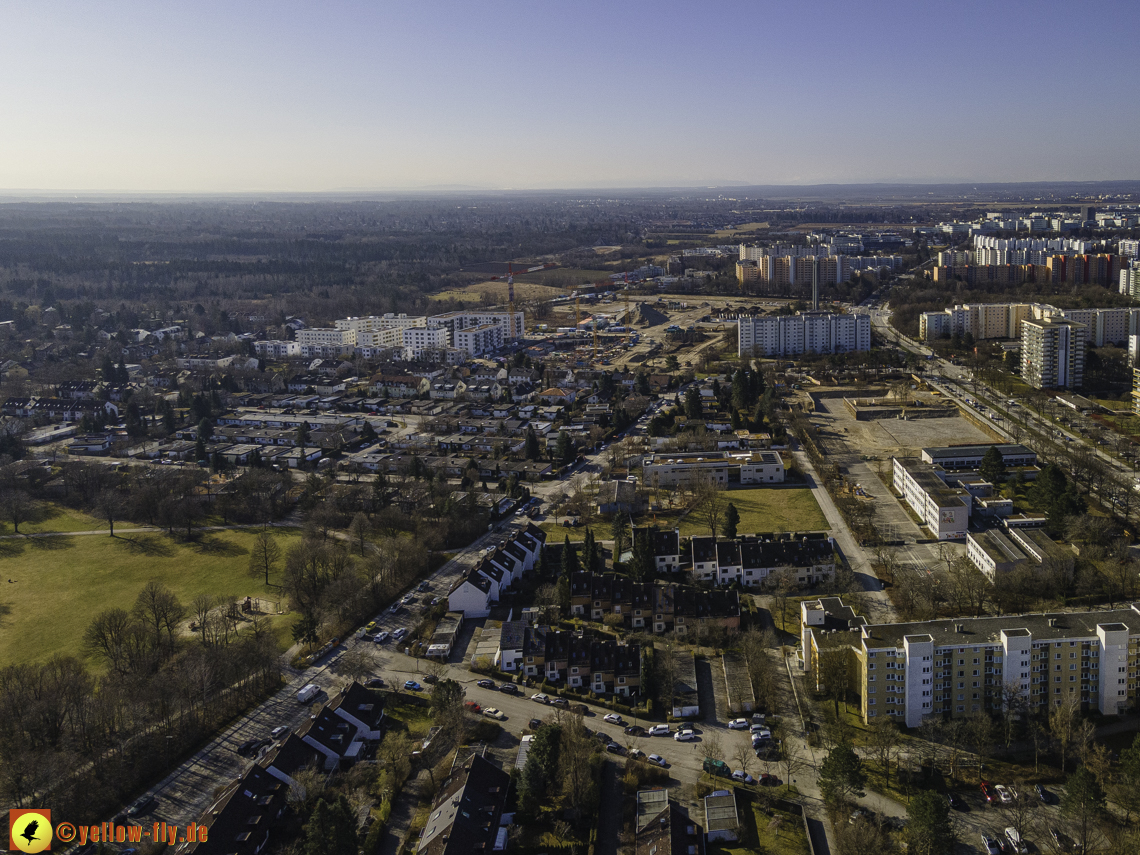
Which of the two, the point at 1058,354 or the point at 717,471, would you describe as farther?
the point at 1058,354

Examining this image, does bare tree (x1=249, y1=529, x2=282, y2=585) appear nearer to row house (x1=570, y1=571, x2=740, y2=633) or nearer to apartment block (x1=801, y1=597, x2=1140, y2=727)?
row house (x1=570, y1=571, x2=740, y2=633)

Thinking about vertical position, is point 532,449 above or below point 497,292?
below

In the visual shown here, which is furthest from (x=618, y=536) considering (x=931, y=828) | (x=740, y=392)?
(x=740, y=392)

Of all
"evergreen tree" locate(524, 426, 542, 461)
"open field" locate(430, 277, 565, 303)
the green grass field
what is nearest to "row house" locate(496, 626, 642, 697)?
the green grass field

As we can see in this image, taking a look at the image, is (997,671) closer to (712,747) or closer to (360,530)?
(712,747)

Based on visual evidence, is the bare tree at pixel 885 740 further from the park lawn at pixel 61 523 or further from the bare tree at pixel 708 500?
the park lawn at pixel 61 523

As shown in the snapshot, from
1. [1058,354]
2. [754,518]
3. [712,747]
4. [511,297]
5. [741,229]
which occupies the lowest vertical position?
[712,747]
